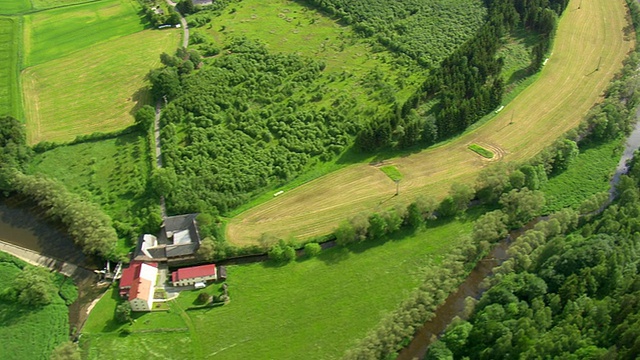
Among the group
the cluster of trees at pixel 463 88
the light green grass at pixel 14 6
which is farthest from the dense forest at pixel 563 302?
the light green grass at pixel 14 6

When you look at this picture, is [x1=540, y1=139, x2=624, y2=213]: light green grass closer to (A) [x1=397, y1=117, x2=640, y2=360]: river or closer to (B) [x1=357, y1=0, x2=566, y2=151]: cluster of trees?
(A) [x1=397, y1=117, x2=640, y2=360]: river

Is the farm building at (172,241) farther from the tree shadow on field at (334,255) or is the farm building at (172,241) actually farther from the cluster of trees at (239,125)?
the tree shadow on field at (334,255)

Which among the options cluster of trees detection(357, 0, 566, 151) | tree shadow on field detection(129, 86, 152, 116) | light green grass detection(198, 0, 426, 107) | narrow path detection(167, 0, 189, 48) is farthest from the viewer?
narrow path detection(167, 0, 189, 48)

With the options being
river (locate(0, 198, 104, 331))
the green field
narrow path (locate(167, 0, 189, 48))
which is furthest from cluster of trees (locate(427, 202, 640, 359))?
narrow path (locate(167, 0, 189, 48))

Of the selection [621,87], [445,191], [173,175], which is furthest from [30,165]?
Answer: [621,87]

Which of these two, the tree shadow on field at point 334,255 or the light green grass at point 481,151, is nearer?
the tree shadow on field at point 334,255

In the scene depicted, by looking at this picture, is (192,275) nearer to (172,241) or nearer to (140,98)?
(172,241)

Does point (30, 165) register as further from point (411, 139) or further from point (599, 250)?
point (599, 250)
